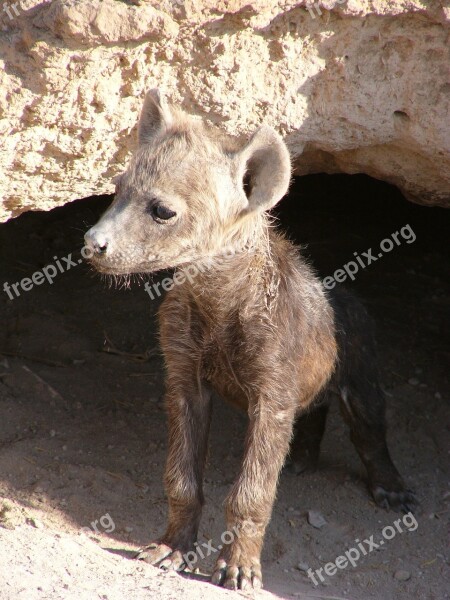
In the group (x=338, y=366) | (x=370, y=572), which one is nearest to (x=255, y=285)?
(x=338, y=366)

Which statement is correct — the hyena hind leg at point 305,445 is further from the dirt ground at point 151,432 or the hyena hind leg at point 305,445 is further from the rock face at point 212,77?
the rock face at point 212,77

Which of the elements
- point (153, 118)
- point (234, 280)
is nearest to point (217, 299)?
point (234, 280)

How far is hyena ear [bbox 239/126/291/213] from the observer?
4027mm

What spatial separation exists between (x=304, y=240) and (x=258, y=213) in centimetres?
378

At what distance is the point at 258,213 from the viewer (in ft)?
14.1

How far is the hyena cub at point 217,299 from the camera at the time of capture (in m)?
4.04

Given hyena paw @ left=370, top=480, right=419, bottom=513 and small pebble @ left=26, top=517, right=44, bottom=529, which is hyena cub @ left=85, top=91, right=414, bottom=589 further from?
hyena paw @ left=370, top=480, right=419, bottom=513

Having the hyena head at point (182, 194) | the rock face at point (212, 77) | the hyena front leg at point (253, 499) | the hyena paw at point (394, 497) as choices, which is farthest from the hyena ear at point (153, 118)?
the hyena paw at point (394, 497)

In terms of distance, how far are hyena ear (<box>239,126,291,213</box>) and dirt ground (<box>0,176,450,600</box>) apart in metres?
1.86

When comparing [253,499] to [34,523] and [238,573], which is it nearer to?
[238,573]

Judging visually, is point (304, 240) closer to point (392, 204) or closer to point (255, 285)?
point (392, 204)

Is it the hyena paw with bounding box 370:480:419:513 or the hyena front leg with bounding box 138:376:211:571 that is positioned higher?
the hyena front leg with bounding box 138:376:211:571

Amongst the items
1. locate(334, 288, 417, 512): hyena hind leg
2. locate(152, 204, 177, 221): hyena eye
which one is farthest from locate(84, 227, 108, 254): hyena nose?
locate(334, 288, 417, 512): hyena hind leg

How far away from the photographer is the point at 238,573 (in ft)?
13.7
